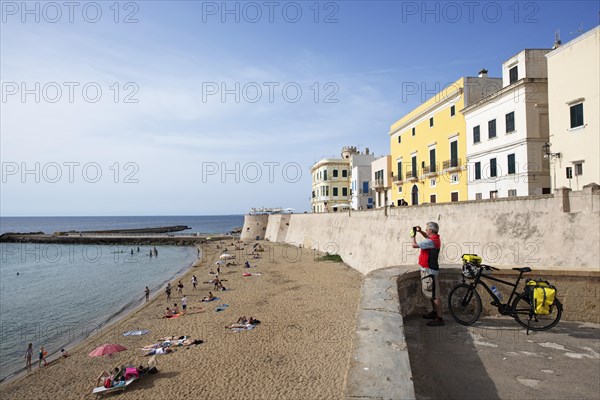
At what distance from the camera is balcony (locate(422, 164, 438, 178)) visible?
2769 centimetres

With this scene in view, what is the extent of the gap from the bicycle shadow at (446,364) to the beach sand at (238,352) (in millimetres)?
7767

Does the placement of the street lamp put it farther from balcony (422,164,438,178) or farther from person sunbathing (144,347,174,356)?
person sunbathing (144,347,174,356)

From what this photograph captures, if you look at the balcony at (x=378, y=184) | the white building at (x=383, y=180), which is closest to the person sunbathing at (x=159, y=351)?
the white building at (x=383, y=180)

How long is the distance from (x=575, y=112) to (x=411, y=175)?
50.1ft

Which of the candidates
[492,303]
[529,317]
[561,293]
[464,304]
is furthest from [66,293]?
[561,293]

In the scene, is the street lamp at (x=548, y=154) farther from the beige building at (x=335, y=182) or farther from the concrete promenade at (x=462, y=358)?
the beige building at (x=335, y=182)

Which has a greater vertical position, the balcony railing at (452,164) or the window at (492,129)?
the window at (492,129)

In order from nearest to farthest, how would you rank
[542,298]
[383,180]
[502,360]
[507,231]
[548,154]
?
[502,360], [542,298], [507,231], [548,154], [383,180]

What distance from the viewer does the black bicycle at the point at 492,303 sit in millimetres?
4734

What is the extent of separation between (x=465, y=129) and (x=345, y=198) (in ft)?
99.8

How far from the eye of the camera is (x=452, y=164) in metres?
25.3

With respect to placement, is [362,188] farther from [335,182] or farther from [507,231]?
[507,231]

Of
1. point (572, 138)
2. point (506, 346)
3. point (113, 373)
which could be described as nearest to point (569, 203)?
point (572, 138)

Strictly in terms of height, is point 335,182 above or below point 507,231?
above
